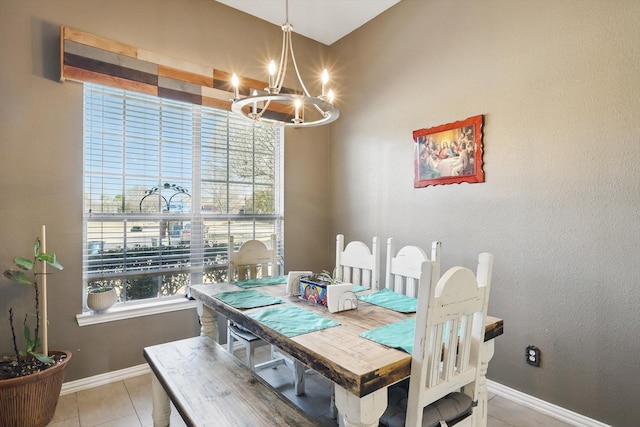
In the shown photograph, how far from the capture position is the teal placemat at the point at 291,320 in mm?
1555

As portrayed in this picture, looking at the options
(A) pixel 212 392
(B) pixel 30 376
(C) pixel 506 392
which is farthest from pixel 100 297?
(C) pixel 506 392

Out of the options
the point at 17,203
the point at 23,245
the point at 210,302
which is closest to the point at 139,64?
the point at 17,203

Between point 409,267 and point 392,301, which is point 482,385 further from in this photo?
point 409,267

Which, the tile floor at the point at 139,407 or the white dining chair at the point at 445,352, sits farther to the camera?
the tile floor at the point at 139,407

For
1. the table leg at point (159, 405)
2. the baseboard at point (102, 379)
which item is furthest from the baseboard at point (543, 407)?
the baseboard at point (102, 379)

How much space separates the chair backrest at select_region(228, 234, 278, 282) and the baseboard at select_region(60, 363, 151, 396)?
1.05 m

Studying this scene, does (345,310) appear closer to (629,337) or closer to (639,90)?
(629,337)

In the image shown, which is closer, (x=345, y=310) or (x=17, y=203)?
(x=345, y=310)

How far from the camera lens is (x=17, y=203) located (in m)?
2.29

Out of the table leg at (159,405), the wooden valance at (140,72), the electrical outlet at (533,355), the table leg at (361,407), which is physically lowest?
the table leg at (159,405)

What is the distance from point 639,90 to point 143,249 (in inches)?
137

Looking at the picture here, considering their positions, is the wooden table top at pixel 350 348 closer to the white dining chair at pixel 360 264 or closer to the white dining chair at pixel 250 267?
the white dining chair at pixel 360 264

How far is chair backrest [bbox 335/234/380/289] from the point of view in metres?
2.50

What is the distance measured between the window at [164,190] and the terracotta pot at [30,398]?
0.74m
